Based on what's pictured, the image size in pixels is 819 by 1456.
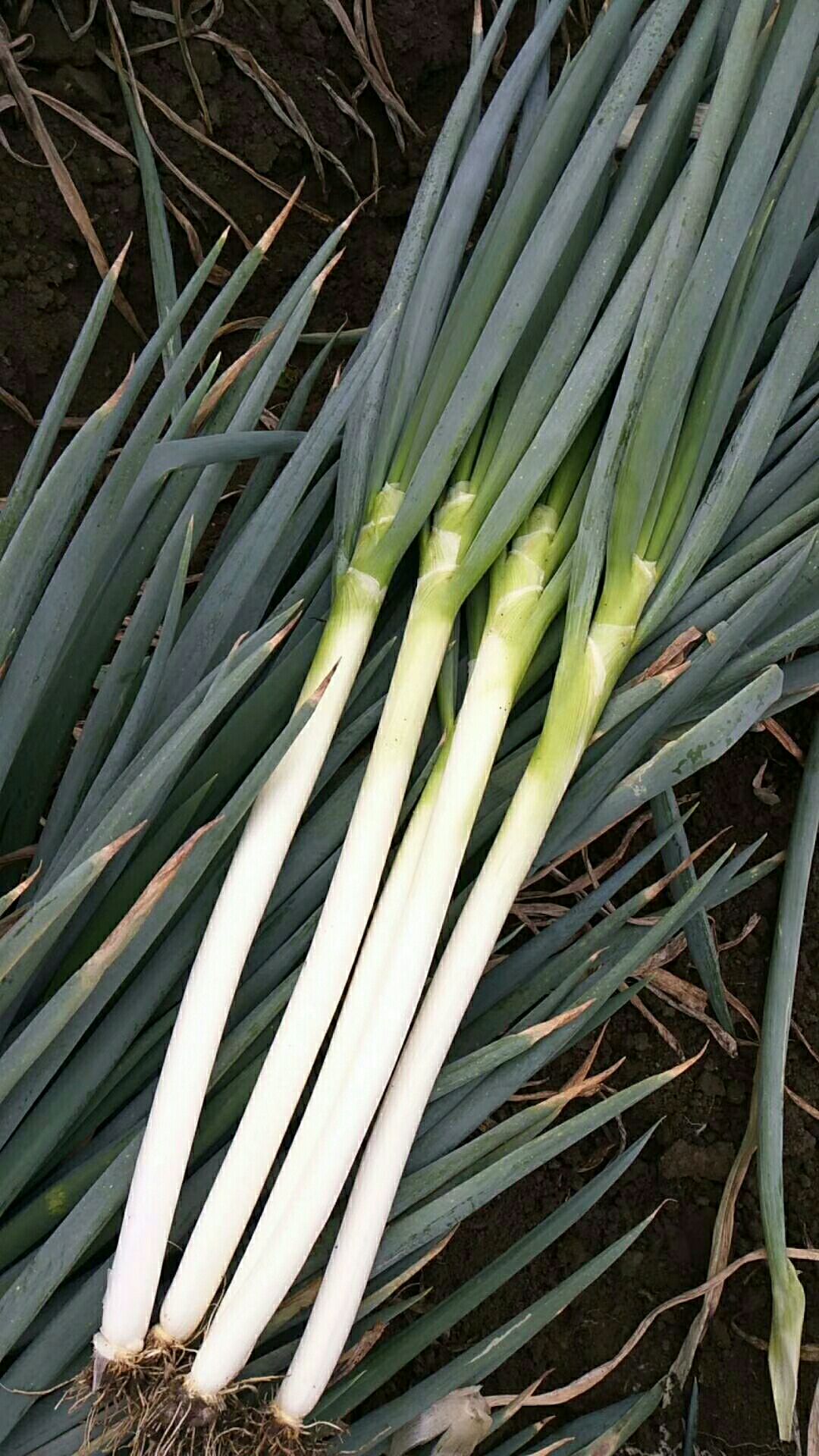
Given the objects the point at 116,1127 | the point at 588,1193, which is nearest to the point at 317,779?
the point at 116,1127

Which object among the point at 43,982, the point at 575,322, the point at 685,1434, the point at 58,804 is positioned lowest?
the point at 685,1434

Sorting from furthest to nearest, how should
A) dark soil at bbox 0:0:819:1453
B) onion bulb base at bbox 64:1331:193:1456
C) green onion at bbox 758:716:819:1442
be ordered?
dark soil at bbox 0:0:819:1453
green onion at bbox 758:716:819:1442
onion bulb base at bbox 64:1331:193:1456

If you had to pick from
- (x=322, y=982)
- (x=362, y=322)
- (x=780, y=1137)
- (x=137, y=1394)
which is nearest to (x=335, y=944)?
(x=322, y=982)

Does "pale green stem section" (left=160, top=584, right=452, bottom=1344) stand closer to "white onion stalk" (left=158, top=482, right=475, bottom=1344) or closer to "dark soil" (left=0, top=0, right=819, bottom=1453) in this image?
"white onion stalk" (left=158, top=482, right=475, bottom=1344)

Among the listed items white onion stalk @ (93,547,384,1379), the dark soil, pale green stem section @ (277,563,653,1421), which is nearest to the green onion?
the dark soil

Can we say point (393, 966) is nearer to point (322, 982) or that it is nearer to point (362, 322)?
point (322, 982)

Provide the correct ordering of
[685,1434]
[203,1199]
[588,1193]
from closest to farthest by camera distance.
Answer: [203,1199], [588,1193], [685,1434]

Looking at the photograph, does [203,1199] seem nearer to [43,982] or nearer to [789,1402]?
[43,982]

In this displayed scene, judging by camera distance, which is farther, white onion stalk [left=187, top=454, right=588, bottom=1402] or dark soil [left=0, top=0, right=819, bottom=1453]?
dark soil [left=0, top=0, right=819, bottom=1453]
